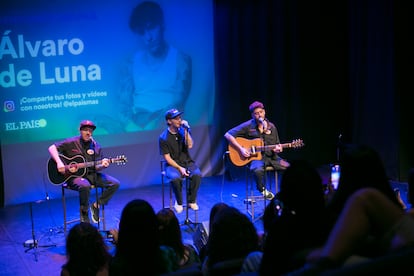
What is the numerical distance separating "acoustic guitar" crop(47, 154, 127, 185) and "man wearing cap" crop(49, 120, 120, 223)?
0.01 meters

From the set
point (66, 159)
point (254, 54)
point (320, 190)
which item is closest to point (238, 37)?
point (254, 54)

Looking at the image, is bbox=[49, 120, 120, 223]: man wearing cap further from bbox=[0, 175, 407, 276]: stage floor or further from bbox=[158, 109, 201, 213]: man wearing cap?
bbox=[158, 109, 201, 213]: man wearing cap

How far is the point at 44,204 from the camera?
790 centimetres

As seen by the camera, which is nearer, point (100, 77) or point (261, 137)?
point (261, 137)

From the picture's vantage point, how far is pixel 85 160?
6.56m

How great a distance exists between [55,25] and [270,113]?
3329 millimetres

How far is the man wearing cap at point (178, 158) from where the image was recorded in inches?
269

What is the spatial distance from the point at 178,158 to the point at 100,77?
1875 millimetres

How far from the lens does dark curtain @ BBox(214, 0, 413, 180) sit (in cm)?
854

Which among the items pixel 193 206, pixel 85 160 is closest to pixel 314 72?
pixel 193 206

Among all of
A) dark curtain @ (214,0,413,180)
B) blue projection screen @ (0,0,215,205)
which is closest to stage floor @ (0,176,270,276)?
blue projection screen @ (0,0,215,205)

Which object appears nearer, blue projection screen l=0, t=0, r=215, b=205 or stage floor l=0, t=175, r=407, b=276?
stage floor l=0, t=175, r=407, b=276

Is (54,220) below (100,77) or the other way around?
below

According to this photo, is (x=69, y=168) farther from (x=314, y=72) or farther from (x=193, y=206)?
(x=314, y=72)
